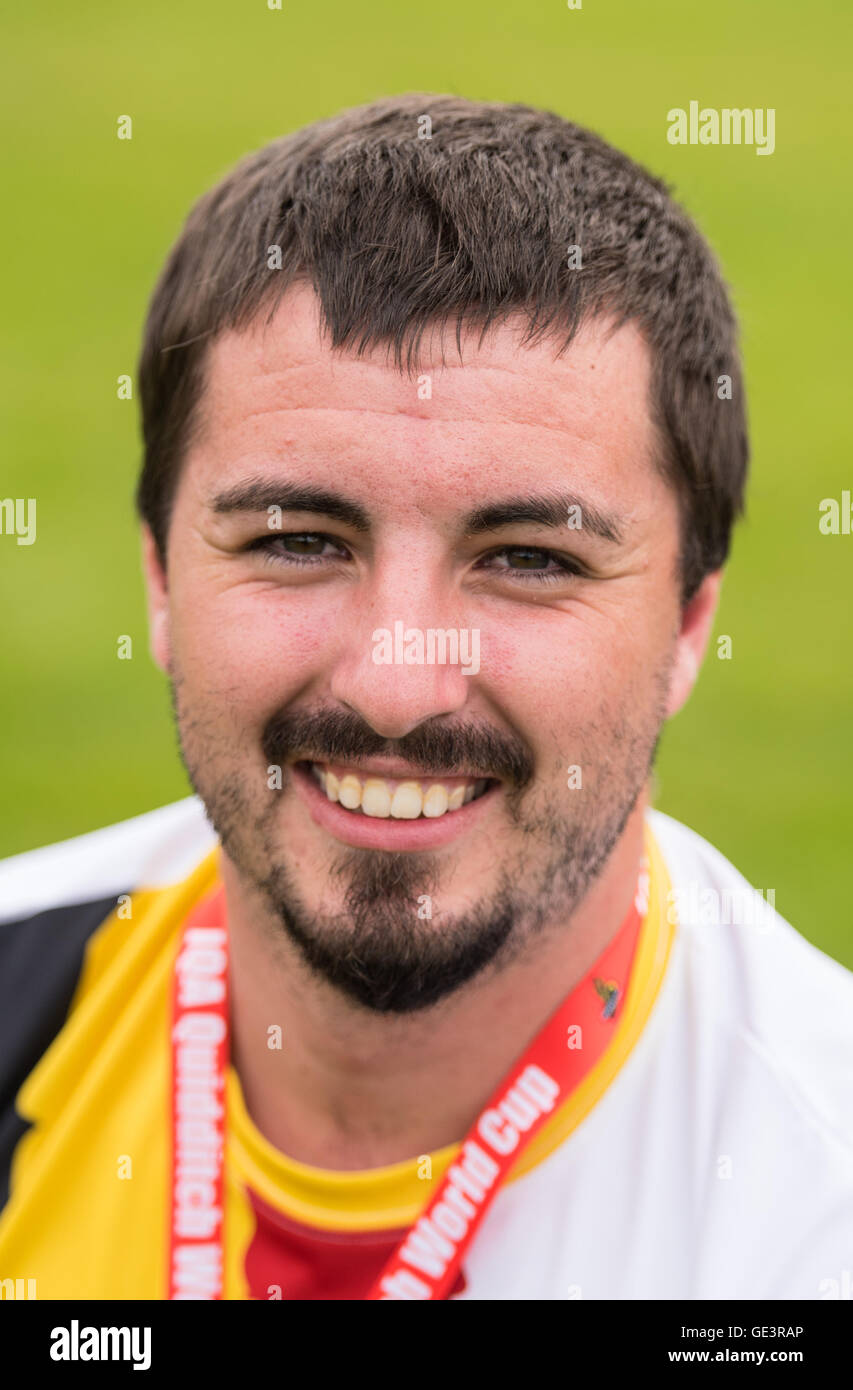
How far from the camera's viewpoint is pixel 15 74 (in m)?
16.9

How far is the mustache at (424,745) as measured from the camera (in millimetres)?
3252

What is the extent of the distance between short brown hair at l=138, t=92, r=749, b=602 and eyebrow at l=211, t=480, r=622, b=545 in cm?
29

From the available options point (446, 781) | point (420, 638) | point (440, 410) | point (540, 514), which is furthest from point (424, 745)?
point (440, 410)

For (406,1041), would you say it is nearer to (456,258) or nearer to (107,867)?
(107,867)

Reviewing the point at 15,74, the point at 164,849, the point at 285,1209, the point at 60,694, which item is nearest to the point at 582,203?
the point at 164,849

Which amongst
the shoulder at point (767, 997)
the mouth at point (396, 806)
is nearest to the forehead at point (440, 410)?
the mouth at point (396, 806)

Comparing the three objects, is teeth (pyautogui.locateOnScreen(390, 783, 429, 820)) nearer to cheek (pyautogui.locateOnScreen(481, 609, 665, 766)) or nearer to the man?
the man

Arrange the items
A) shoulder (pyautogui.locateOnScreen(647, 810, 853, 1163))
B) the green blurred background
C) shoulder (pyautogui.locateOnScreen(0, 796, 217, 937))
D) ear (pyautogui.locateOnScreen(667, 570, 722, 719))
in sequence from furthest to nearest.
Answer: the green blurred background
shoulder (pyautogui.locateOnScreen(0, 796, 217, 937))
ear (pyautogui.locateOnScreen(667, 570, 722, 719))
shoulder (pyautogui.locateOnScreen(647, 810, 853, 1163))

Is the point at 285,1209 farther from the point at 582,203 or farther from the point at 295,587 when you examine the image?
the point at 582,203

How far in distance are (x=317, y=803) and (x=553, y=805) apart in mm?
478

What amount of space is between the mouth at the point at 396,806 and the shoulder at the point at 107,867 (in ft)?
3.23

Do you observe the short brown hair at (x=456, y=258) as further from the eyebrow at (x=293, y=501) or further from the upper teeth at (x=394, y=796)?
the upper teeth at (x=394, y=796)

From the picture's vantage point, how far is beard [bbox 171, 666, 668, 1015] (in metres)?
3.28

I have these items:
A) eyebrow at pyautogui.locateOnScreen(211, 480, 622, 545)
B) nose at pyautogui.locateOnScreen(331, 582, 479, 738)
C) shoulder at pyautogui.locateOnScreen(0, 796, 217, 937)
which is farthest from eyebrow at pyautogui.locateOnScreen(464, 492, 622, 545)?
shoulder at pyautogui.locateOnScreen(0, 796, 217, 937)
